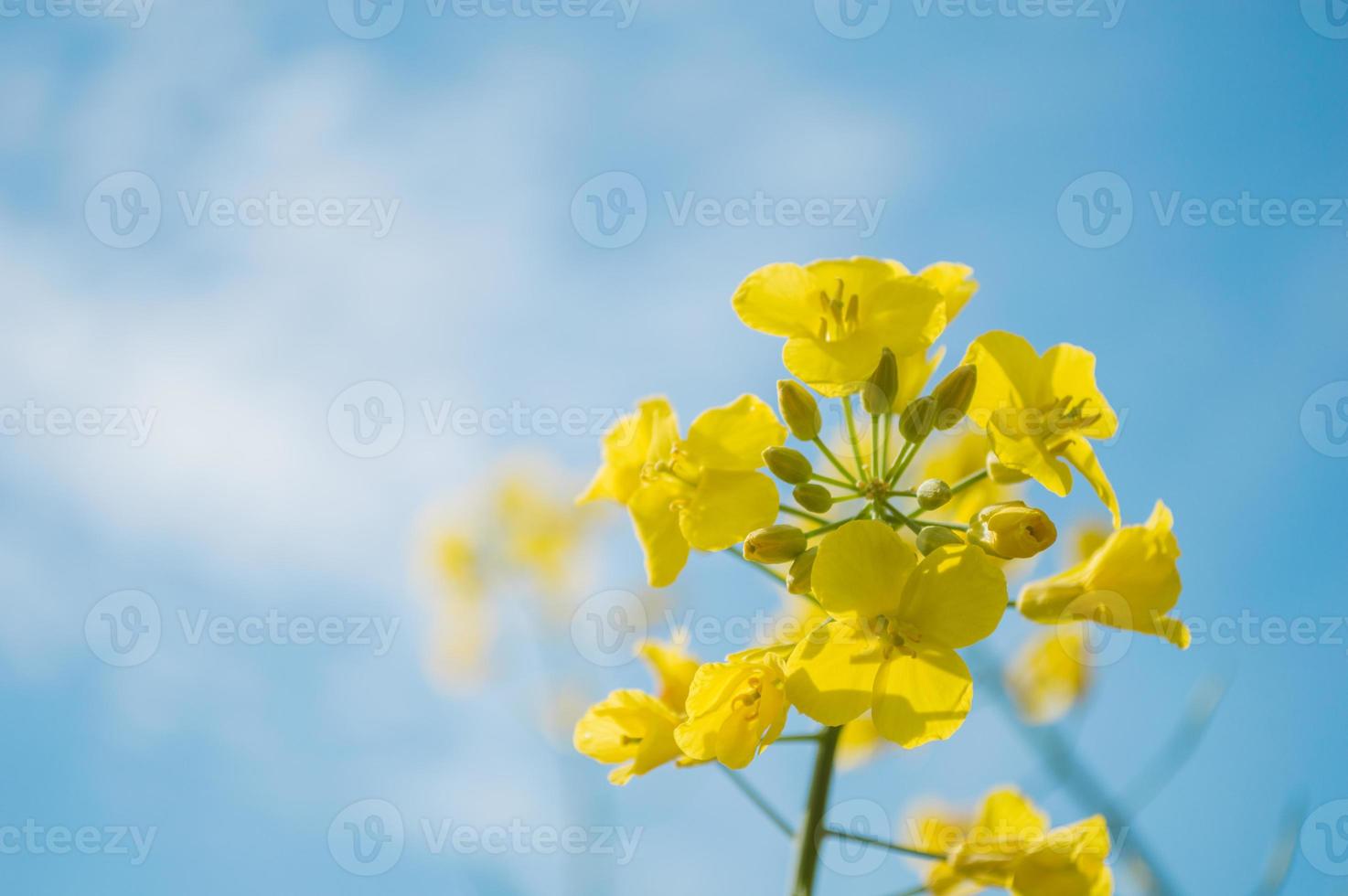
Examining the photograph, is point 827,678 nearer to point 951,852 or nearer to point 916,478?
point 951,852

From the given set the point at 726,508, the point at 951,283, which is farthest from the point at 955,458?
the point at 726,508

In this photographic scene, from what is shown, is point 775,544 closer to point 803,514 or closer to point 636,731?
point 803,514

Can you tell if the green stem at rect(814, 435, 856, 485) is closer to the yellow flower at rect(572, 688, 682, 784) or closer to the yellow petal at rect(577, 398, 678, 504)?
the yellow petal at rect(577, 398, 678, 504)

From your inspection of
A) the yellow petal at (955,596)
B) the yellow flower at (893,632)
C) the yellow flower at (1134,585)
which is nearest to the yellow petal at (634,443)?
the yellow flower at (893,632)

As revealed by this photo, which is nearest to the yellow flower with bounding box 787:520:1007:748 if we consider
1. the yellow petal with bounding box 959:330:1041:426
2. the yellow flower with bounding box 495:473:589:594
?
the yellow petal with bounding box 959:330:1041:426

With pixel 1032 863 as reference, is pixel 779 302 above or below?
above

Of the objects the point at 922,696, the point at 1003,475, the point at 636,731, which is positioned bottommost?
the point at 636,731
